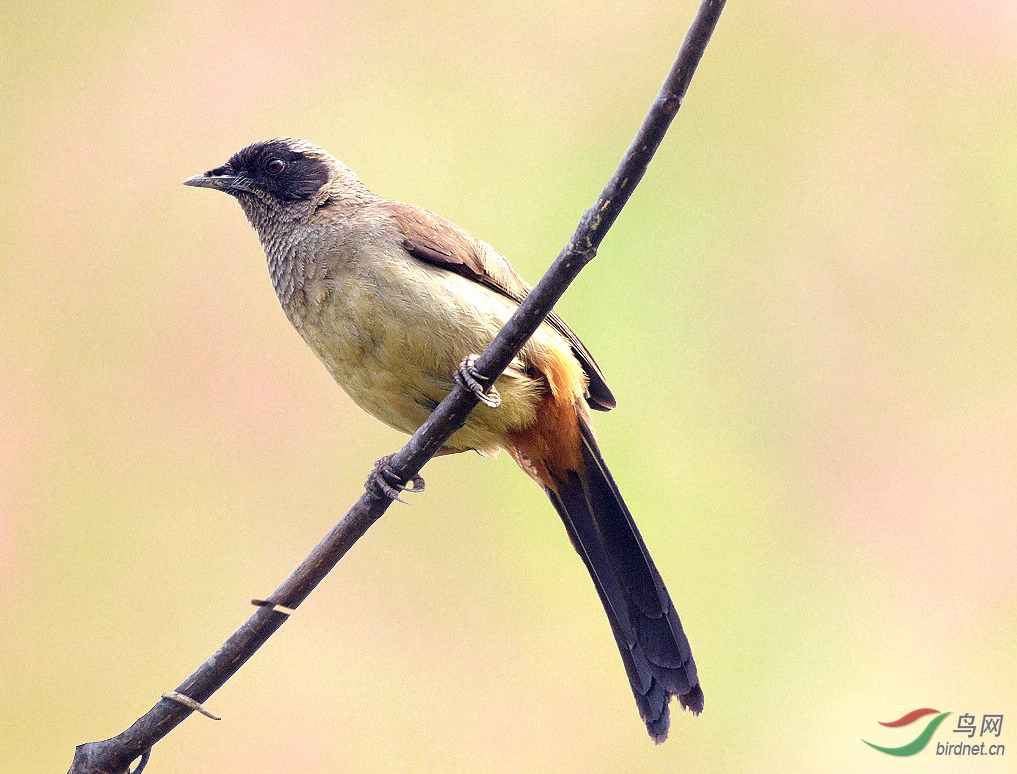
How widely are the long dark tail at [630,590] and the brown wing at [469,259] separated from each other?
207 millimetres

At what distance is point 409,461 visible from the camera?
2.30 meters

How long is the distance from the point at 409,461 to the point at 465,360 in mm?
389

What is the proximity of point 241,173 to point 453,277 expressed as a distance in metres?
0.94

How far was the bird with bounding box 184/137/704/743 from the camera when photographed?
2762 mm

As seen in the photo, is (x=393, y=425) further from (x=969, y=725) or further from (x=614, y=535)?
(x=969, y=725)

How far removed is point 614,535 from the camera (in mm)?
3006

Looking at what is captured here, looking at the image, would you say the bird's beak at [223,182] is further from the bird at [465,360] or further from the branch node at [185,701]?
the branch node at [185,701]

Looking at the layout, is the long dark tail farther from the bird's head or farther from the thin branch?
the bird's head

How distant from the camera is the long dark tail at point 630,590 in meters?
2.85

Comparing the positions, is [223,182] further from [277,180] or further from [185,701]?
[185,701]

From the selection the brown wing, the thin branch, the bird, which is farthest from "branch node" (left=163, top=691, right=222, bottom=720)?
the brown wing

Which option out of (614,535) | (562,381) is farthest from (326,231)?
(614,535)

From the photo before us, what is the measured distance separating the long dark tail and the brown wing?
207mm

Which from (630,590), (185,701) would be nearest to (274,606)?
(185,701)
